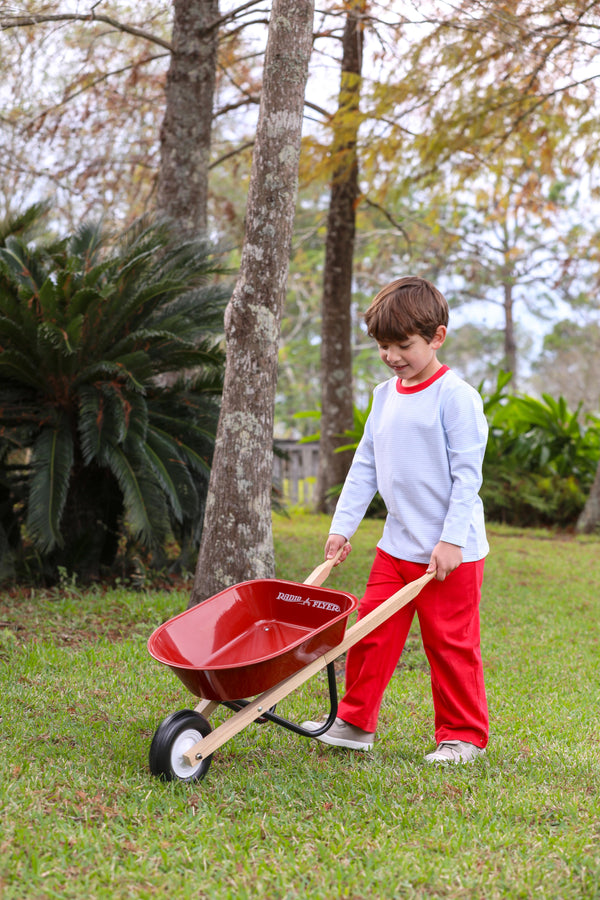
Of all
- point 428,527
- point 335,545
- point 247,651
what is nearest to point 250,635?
point 247,651

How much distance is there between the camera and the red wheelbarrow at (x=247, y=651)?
7.92 ft

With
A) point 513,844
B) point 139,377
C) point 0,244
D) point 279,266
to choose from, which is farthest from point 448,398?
point 0,244

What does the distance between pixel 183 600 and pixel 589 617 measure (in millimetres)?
2648

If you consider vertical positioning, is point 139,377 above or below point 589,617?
above

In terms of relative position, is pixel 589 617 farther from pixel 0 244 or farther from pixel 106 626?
pixel 0 244

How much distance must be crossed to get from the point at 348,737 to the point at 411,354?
54.9 inches

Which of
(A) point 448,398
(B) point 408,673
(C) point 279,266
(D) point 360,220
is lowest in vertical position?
(B) point 408,673

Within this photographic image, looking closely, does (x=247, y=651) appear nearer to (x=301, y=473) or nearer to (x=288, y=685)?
(x=288, y=685)

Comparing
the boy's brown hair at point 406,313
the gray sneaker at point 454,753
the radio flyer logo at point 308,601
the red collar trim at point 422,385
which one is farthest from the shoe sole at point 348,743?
the boy's brown hair at point 406,313

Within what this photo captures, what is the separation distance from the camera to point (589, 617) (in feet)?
17.5

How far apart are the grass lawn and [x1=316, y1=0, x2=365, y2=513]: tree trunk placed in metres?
5.81

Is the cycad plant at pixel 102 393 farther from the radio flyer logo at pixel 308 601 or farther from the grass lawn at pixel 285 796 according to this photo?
the radio flyer logo at pixel 308 601

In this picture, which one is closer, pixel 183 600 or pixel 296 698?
pixel 296 698

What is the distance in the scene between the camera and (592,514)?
30.2ft
